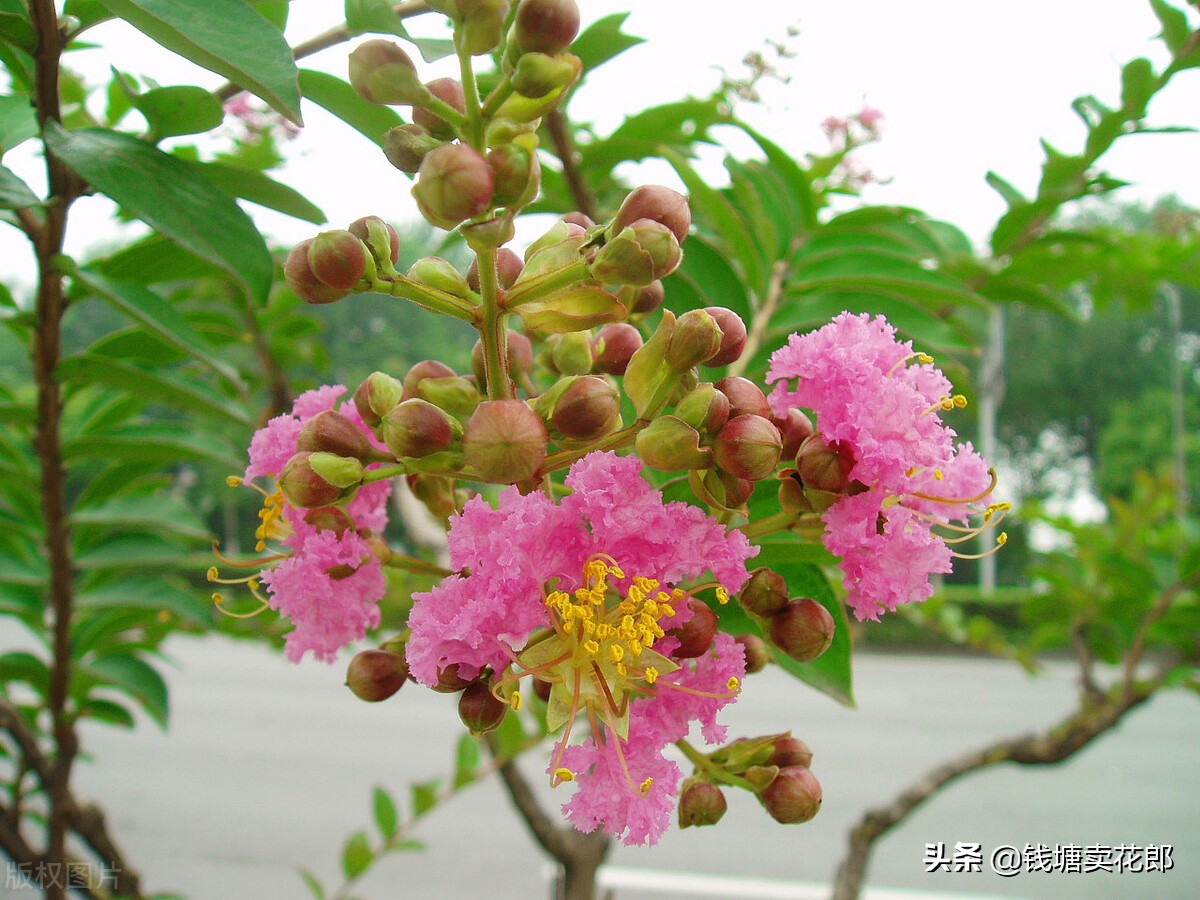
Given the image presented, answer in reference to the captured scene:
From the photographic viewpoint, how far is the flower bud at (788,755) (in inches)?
26.1

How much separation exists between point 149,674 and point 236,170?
0.87 metres

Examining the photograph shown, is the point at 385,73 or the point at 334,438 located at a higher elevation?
the point at 385,73

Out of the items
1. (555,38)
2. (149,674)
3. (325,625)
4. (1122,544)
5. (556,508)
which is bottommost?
(1122,544)

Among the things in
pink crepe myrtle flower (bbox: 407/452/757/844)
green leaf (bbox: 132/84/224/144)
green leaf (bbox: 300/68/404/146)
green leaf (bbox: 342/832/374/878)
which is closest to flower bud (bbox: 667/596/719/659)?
pink crepe myrtle flower (bbox: 407/452/757/844)

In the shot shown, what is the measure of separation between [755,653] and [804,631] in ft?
0.33

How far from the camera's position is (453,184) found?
482 mm

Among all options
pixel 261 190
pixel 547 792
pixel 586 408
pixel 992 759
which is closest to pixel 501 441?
pixel 586 408

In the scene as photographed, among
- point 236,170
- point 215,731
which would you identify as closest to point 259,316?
point 236,170

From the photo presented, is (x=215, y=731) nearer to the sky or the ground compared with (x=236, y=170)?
nearer to the ground

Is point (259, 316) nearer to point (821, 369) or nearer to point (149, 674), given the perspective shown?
point (149, 674)

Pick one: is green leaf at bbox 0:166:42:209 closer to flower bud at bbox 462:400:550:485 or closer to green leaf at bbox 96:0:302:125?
green leaf at bbox 96:0:302:125

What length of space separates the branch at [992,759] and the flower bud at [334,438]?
1195mm

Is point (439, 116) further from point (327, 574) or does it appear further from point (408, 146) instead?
point (327, 574)

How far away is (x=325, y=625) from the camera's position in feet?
2.14
